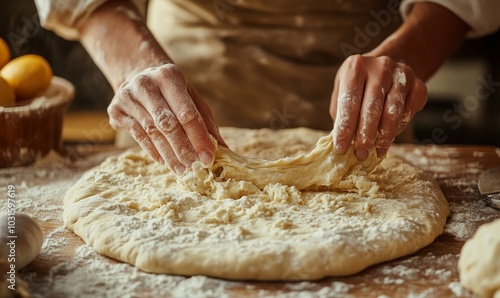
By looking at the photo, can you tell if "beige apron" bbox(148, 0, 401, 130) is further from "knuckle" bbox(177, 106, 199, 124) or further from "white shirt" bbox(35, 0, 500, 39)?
"knuckle" bbox(177, 106, 199, 124)

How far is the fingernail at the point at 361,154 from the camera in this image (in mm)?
1662

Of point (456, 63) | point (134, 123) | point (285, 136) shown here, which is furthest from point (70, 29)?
point (456, 63)

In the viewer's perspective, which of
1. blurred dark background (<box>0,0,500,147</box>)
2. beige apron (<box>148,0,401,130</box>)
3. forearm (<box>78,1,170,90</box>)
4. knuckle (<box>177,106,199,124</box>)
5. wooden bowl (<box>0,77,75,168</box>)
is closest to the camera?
knuckle (<box>177,106,199,124</box>)

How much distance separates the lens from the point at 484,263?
1169 millimetres

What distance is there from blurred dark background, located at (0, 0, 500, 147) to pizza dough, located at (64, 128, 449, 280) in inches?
97.4

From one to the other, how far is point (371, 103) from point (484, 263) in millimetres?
591

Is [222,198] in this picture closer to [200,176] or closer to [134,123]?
[200,176]

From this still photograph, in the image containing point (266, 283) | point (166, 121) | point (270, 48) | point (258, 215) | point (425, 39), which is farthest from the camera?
point (270, 48)

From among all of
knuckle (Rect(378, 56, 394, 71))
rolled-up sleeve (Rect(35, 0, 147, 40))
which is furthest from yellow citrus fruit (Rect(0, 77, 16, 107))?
knuckle (Rect(378, 56, 394, 71))

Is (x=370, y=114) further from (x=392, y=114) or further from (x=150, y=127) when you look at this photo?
(x=150, y=127)

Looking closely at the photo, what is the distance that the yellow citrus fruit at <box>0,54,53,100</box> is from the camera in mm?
2141

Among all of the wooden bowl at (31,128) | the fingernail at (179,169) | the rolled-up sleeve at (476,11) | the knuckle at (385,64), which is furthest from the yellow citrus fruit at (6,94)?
the rolled-up sleeve at (476,11)

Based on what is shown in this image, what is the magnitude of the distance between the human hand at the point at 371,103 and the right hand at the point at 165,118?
385mm

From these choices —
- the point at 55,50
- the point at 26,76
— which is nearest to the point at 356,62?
the point at 26,76
